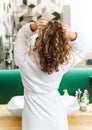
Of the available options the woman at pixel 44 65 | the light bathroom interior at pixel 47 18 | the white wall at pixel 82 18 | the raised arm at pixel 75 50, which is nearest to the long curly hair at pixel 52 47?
the woman at pixel 44 65

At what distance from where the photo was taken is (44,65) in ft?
4.77

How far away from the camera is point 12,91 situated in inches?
99.1

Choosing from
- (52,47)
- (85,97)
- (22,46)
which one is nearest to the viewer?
(52,47)

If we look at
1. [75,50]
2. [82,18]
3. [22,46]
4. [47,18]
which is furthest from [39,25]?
[82,18]

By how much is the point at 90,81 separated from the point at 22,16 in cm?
99

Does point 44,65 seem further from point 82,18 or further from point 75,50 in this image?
point 82,18

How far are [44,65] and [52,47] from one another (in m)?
0.13

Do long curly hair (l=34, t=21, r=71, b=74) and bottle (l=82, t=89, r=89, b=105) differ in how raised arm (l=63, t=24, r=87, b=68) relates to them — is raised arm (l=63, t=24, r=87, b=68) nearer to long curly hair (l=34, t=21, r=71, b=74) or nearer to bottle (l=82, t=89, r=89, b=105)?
long curly hair (l=34, t=21, r=71, b=74)

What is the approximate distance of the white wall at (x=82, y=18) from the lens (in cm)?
243

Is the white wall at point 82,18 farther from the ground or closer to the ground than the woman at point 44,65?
farther from the ground

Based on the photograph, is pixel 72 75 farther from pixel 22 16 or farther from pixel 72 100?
pixel 22 16

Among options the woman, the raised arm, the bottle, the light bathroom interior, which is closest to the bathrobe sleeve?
the woman

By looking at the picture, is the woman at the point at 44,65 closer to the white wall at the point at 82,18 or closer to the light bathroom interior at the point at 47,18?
the light bathroom interior at the point at 47,18

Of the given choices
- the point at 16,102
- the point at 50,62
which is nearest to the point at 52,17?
the point at 16,102
